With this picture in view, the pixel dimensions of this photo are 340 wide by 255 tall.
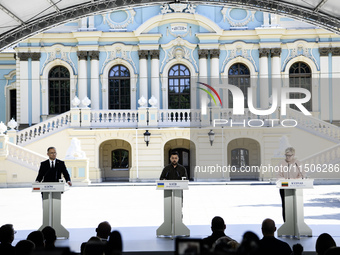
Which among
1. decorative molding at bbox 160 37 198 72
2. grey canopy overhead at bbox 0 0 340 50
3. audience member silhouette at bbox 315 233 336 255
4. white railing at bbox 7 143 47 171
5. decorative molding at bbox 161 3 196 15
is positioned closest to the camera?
audience member silhouette at bbox 315 233 336 255

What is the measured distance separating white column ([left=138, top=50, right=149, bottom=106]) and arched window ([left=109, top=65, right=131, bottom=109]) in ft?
2.83

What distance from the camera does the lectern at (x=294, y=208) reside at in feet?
32.2

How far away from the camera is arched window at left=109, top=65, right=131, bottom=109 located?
3222 cm

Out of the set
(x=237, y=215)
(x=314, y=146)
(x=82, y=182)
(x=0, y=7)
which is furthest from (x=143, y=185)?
(x=0, y=7)

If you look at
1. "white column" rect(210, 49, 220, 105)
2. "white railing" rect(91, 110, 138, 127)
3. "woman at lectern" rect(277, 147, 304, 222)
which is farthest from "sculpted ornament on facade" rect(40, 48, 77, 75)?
"woman at lectern" rect(277, 147, 304, 222)

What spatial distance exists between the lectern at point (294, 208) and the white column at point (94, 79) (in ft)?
74.6

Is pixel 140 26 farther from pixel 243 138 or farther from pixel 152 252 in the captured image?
pixel 152 252

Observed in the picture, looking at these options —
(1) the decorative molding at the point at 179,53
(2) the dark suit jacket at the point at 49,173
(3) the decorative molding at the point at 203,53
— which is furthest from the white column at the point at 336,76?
(2) the dark suit jacket at the point at 49,173

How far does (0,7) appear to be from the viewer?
41.3ft

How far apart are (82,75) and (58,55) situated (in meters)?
1.92

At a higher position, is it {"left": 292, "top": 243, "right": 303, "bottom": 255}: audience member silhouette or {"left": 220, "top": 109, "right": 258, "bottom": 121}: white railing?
{"left": 220, "top": 109, "right": 258, "bottom": 121}: white railing

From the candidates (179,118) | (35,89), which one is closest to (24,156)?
(35,89)

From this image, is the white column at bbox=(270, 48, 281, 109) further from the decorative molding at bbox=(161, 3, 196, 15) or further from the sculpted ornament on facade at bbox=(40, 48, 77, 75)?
the sculpted ornament on facade at bbox=(40, 48, 77, 75)

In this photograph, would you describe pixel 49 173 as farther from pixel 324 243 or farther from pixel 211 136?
pixel 211 136
